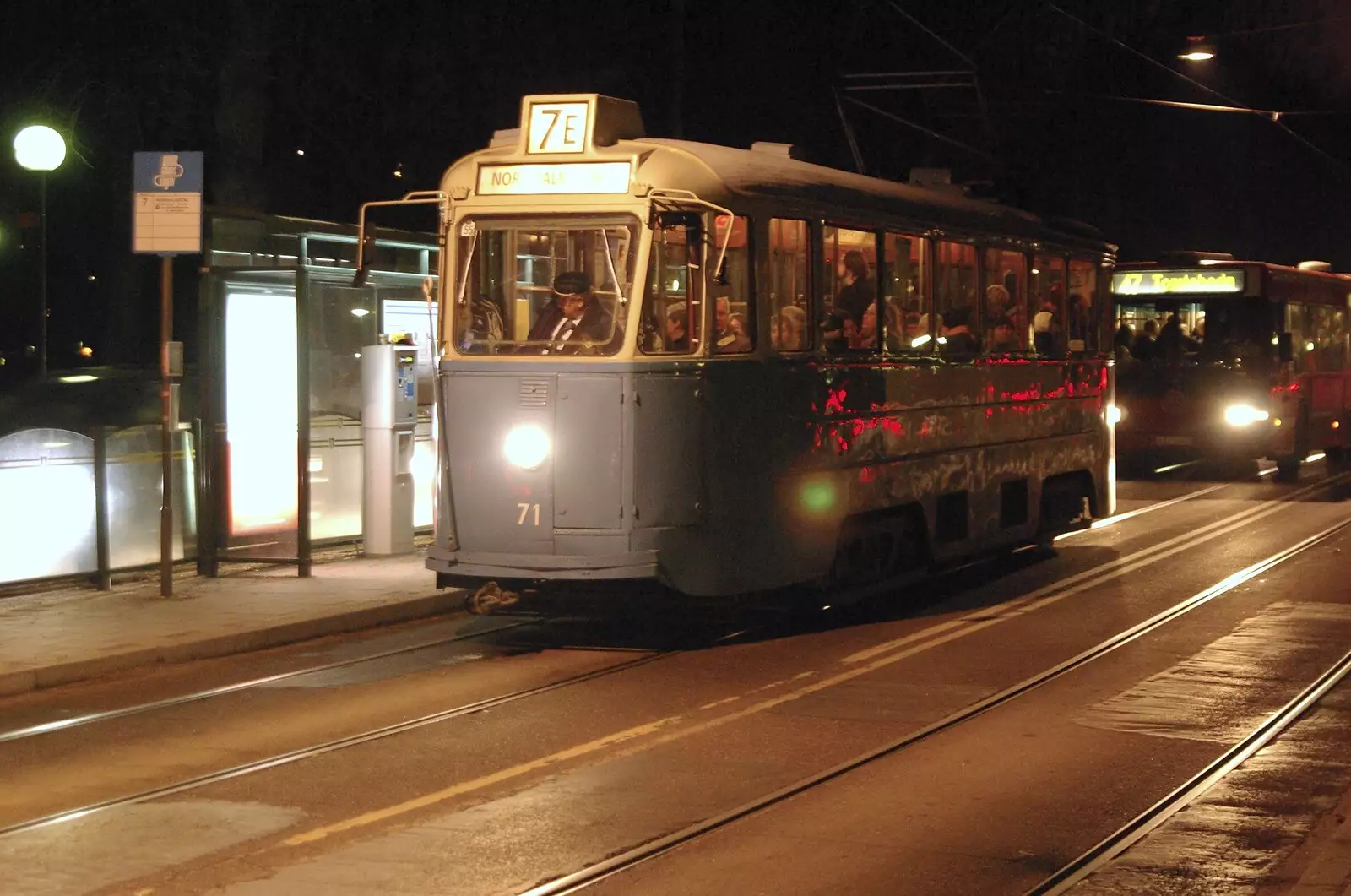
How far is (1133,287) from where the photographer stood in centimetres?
2673

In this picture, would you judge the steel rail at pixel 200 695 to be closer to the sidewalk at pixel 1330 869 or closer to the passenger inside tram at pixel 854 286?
the passenger inside tram at pixel 854 286

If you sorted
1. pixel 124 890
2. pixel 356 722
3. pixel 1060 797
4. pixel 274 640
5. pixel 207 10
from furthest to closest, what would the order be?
pixel 207 10, pixel 274 640, pixel 356 722, pixel 1060 797, pixel 124 890

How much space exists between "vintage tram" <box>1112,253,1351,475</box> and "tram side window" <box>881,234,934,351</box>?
43.1 ft

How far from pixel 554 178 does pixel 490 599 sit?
2698mm

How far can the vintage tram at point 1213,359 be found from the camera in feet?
85.3

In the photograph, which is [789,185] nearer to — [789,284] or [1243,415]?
[789,284]

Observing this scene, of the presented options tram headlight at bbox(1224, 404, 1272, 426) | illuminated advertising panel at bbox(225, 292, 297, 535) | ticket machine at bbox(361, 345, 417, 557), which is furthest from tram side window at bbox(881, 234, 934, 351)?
tram headlight at bbox(1224, 404, 1272, 426)

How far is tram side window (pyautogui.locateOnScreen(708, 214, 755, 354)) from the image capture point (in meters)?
11.6

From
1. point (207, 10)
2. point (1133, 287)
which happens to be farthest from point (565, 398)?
point (1133, 287)

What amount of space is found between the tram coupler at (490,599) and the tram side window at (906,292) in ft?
11.4

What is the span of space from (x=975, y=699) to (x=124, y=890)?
16.9 ft

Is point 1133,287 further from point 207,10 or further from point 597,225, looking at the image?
point 597,225

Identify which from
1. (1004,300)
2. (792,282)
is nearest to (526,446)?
(792,282)

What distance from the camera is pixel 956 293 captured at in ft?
47.9
